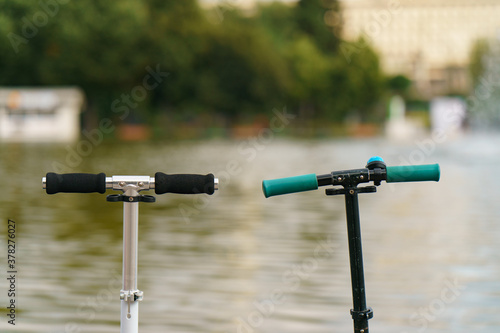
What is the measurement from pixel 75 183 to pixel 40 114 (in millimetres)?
65829

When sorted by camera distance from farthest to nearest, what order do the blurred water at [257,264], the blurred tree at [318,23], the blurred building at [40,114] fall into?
the blurred tree at [318,23], the blurred building at [40,114], the blurred water at [257,264]

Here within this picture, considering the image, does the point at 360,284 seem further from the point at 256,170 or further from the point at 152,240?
the point at 256,170

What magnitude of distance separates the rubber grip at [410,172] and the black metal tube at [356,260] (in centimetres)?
13

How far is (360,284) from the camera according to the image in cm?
302

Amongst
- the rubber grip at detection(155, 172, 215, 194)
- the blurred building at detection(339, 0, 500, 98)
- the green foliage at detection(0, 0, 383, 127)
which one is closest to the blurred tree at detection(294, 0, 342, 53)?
the green foliage at detection(0, 0, 383, 127)

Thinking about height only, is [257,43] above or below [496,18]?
below

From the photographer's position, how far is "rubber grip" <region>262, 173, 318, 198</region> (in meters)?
2.80

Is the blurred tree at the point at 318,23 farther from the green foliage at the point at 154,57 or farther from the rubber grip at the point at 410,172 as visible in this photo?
the rubber grip at the point at 410,172

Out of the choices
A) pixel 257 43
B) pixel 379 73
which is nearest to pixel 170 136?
pixel 257 43

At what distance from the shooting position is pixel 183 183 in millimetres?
2912

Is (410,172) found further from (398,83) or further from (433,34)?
(433,34)

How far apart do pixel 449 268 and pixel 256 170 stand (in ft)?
65.6

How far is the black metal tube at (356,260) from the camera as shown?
9.75ft

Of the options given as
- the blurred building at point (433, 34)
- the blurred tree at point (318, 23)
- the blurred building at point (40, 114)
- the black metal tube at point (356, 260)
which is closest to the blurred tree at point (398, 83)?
the blurred tree at point (318, 23)
